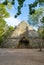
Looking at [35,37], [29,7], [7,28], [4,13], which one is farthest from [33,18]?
[29,7]

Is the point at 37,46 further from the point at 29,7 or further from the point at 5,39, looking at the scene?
the point at 29,7

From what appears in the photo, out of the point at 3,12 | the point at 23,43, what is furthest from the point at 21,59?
the point at 23,43

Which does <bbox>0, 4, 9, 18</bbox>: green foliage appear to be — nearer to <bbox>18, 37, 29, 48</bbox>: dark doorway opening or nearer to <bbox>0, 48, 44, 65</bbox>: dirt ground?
<bbox>18, 37, 29, 48</bbox>: dark doorway opening

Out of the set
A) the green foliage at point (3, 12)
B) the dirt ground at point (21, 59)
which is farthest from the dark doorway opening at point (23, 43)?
the dirt ground at point (21, 59)

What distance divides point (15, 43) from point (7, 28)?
6.50m

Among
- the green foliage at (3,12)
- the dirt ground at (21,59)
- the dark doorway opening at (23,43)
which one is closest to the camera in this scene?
the dirt ground at (21,59)

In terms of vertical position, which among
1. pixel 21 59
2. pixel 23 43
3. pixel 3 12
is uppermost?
pixel 3 12

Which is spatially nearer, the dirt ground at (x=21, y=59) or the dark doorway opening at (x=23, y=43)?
the dirt ground at (x=21, y=59)

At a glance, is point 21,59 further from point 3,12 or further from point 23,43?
point 23,43

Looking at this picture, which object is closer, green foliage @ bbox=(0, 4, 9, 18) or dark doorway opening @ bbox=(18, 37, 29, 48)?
green foliage @ bbox=(0, 4, 9, 18)

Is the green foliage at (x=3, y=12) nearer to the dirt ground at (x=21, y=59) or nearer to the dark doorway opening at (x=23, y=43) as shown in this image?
the dark doorway opening at (x=23, y=43)

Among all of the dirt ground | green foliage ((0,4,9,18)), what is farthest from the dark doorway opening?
the dirt ground

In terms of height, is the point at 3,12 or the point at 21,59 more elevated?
the point at 3,12

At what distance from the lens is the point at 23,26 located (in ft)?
181
